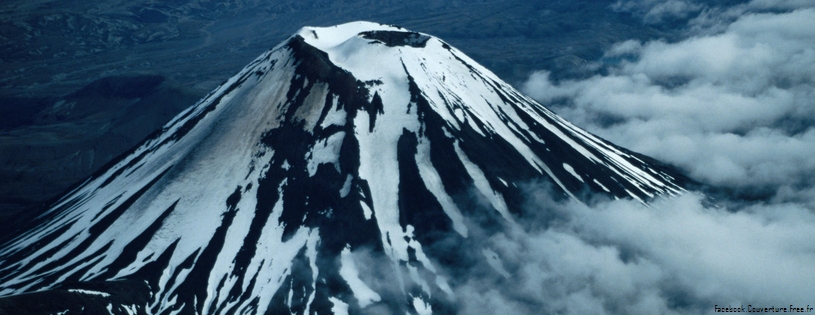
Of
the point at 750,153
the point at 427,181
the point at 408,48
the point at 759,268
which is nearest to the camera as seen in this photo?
the point at 427,181

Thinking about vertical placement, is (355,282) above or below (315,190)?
below

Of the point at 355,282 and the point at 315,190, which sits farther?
the point at 315,190

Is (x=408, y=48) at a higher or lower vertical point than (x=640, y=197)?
higher

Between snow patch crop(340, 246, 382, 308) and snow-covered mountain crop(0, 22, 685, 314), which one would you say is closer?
snow patch crop(340, 246, 382, 308)

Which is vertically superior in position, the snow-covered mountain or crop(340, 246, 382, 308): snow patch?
the snow-covered mountain

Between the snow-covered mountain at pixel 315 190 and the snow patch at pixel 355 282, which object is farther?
the snow-covered mountain at pixel 315 190

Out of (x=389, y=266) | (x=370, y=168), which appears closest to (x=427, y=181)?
(x=370, y=168)

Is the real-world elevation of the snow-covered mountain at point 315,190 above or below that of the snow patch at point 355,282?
above

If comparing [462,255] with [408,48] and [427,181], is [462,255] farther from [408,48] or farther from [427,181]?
[408,48]
